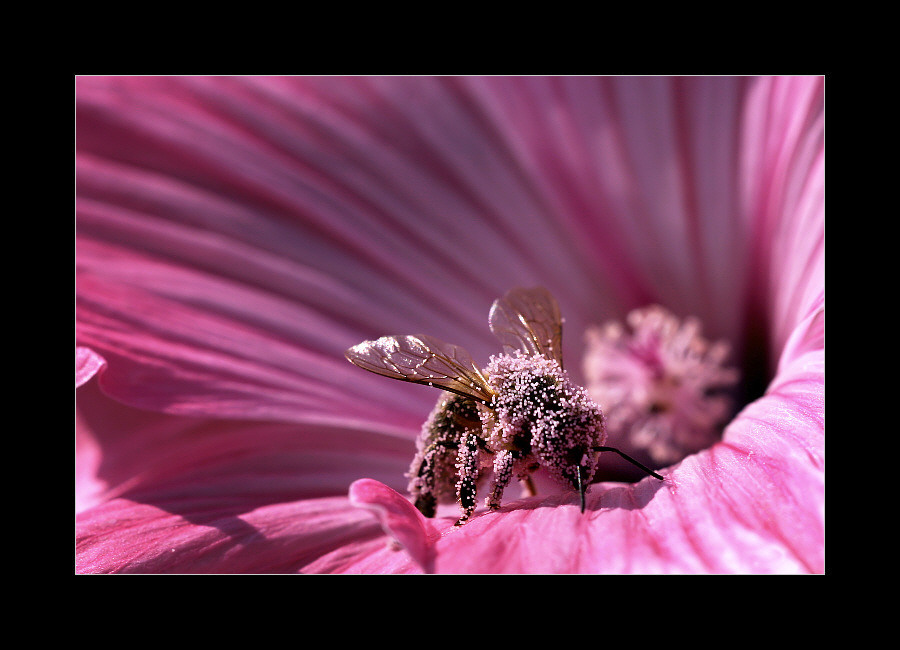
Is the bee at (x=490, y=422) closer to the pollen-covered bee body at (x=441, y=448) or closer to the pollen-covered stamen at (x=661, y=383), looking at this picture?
the pollen-covered bee body at (x=441, y=448)

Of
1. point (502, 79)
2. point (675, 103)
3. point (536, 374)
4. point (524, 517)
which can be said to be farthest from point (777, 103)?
point (524, 517)

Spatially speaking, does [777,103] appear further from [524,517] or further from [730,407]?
[524,517]

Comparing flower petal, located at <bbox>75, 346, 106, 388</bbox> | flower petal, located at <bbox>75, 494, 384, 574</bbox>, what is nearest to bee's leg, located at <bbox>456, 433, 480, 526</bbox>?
flower petal, located at <bbox>75, 494, 384, 574</bbox>

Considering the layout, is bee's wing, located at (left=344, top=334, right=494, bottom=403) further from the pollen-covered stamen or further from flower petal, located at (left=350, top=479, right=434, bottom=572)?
the pollen-covered stamen

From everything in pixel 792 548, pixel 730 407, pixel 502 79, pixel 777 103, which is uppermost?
pixel 502 79

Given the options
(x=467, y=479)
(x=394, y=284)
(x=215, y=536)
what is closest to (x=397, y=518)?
(x=467, y=479)

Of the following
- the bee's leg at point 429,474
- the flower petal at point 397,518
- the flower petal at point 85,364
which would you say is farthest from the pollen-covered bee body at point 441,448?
the flower petal at point 85,364

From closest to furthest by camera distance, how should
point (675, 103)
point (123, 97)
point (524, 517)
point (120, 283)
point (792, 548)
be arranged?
1. point (792, 548)
2. point (524, 517)
3. point (120, 283)
4. point (123, 97)
5. point (675, 103)

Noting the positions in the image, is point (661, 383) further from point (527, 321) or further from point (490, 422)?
point (490, 422)
